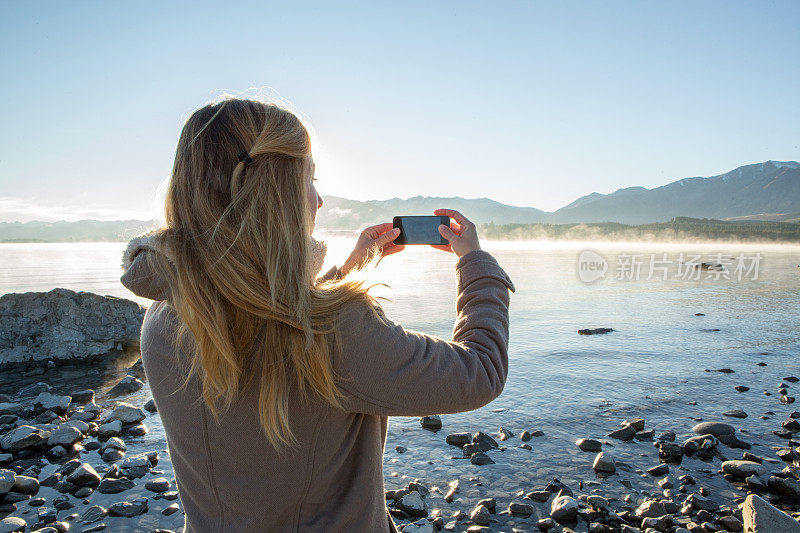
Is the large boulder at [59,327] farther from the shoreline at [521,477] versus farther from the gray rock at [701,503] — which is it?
the gray rock at [701,503]

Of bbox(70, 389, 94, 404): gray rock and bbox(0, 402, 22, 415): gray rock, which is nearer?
bbox(0, 402, 22, 415): gray rock

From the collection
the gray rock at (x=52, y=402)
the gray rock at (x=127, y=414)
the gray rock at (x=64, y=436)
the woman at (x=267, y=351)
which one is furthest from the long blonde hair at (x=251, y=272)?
the gray rock at (x=52, y=402)

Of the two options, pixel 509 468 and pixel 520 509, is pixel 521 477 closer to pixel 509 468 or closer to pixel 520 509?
pixel 509 468

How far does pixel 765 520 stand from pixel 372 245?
3908 millimetres

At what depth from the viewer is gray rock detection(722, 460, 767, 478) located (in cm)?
530

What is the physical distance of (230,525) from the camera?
1709 mm

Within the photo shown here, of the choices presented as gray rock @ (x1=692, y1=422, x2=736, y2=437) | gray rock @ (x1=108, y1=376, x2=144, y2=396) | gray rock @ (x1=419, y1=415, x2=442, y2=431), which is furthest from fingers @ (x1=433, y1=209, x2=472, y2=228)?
gray rock @ (x1=108, y1=376, x2=144, y2=396)

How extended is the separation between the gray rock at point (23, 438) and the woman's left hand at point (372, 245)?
230 inches

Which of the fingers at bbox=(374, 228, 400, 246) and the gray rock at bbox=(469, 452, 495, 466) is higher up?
the fingers at bbox=(374, 228, 400, 246)

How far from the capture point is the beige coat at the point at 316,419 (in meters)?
1.50

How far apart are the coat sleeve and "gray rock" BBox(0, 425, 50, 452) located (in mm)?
6389

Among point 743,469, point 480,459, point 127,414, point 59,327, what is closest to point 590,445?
point 480,459

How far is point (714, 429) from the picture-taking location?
6.44 m

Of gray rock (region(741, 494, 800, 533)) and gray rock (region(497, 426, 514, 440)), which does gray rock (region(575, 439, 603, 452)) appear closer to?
gray rock (region(497, 426, 514, 440))
